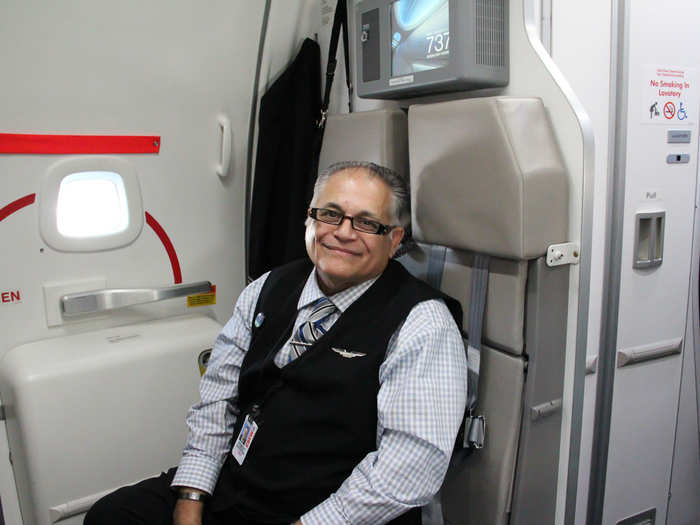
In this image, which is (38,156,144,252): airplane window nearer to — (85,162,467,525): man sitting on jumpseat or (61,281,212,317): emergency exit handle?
(61,281,212,317): emergency exit handle

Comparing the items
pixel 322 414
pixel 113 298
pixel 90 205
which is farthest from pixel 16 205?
pixel 322 414

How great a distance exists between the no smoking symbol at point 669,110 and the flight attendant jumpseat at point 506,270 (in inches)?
29.4

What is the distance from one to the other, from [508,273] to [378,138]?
75 cm

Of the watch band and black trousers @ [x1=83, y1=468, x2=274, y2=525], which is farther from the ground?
the watch band

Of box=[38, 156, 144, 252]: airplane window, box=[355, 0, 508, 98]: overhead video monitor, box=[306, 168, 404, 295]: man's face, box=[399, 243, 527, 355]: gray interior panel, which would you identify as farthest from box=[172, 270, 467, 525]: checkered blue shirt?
box=[38, 156, 144, 252]: airplane window

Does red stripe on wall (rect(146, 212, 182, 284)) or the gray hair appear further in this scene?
red stripe on wall (rect(146, 212, 182, 284))

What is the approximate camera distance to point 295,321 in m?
1.94

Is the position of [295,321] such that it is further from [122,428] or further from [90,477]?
[90,477]

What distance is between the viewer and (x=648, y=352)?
7.43 ft

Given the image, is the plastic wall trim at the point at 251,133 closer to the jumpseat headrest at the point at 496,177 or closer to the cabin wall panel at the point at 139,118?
the cabin wall panel at the point at 139,118

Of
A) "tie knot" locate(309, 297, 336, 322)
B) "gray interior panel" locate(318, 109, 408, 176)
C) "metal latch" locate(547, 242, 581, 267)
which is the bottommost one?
"tie knot" locate(309, 297, 336, 322)

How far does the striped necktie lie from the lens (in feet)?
6.15

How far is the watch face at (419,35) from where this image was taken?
6.05ft

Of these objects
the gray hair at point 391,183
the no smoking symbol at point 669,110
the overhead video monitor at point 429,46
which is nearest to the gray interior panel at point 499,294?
the gray hair at point 391,183
